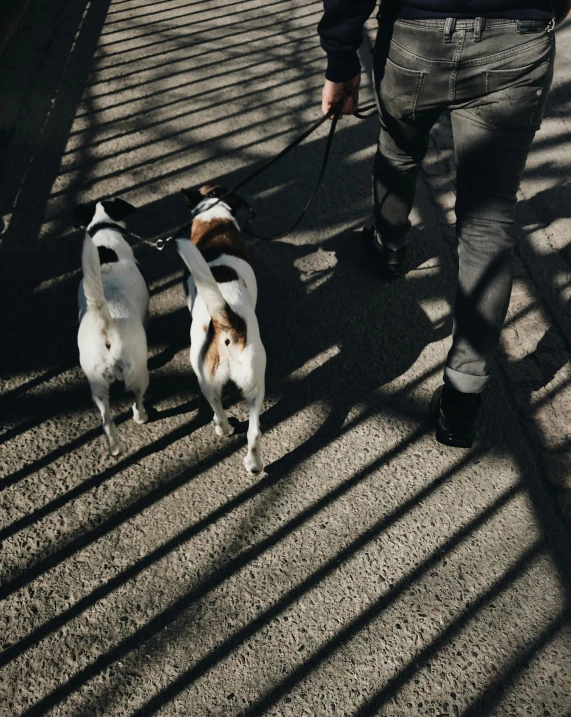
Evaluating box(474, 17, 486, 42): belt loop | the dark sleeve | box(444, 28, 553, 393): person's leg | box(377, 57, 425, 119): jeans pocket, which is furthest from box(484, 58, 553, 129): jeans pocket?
the dark sleeve

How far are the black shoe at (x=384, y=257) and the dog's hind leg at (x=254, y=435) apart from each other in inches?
55.1

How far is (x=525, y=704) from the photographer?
2.32m

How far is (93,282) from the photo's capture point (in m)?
2.50

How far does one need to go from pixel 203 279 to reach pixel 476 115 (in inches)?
52.1

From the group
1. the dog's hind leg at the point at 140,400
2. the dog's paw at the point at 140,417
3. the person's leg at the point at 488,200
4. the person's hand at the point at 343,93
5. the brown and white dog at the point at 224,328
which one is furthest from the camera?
the dog's paw at the point at 140,417

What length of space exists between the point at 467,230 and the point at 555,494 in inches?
53.6

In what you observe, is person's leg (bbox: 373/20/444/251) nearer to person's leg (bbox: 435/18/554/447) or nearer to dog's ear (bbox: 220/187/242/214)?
person's leg (bbox: 435/18/554/447)

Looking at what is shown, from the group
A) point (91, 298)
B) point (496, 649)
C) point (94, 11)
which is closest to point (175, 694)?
point (496, 649)

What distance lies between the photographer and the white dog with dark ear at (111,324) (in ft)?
8.45

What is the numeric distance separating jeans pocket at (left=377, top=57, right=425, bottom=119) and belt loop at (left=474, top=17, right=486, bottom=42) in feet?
0.87

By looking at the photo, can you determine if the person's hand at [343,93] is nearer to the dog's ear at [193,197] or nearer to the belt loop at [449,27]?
the belt loop at [449,27]

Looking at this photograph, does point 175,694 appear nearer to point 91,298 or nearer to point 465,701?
point 465,701

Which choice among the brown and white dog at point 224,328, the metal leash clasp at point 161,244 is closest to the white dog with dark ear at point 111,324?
the metal leash clasp at point 161,244

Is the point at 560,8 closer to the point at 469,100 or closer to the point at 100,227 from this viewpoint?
the point at 469,100
